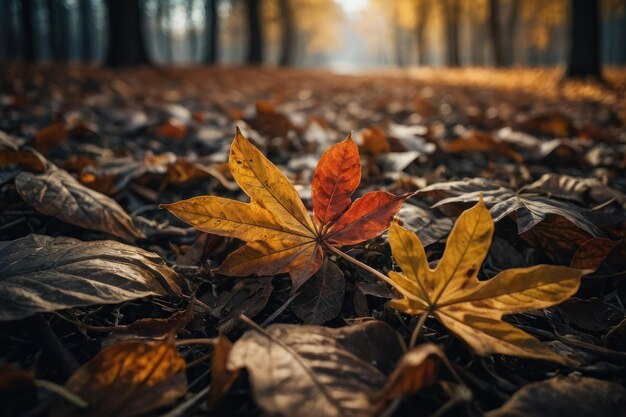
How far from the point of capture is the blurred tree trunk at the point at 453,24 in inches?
795

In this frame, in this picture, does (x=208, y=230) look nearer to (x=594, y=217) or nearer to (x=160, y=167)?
(x=160, y=167)

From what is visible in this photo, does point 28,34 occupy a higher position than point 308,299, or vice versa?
point 28,34

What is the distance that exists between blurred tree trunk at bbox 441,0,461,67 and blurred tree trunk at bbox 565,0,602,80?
13.1 m

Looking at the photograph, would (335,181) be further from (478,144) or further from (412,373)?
(478,144)

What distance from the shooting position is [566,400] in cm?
60

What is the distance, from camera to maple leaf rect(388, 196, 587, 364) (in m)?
0.60

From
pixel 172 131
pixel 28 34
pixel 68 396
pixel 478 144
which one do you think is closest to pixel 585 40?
pixel 478 144

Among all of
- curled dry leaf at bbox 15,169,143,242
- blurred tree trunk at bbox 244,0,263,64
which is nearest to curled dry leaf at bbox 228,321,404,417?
curled dry leaf at bbox 15,169,143,242

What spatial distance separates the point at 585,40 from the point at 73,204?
9338 millimetres

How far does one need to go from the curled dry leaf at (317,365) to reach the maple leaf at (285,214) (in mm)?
128

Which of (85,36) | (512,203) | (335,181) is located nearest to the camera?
(335,181)

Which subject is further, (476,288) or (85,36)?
(85,36)

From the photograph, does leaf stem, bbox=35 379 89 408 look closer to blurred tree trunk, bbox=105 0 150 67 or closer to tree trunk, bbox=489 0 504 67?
blurred tree trunk, bbox=105 0 150 67

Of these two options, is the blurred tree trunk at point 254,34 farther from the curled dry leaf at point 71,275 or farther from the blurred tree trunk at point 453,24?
the curled dry leaf at point 71,275
